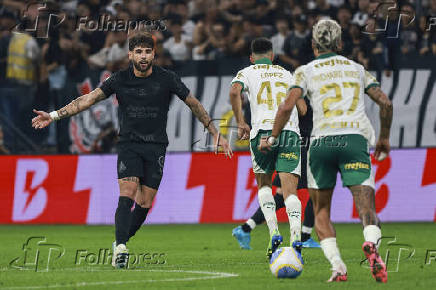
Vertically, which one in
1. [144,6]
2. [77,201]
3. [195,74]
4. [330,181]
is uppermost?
[144,6]

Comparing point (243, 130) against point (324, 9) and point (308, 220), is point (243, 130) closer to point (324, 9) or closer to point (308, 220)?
point (308, 220)

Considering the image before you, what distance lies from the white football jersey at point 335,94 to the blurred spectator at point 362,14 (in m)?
10.9

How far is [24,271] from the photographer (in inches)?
381

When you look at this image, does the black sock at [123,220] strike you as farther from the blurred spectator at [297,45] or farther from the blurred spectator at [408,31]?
the blurred spectator at [408,31]

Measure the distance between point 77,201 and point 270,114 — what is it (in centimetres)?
784

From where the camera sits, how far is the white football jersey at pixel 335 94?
8.09m

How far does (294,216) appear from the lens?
1038 centimetres

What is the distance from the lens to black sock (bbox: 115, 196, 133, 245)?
9797mm

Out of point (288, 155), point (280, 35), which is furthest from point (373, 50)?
point (288, 155)

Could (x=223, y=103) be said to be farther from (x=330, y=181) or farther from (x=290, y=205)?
(x=330, y=181)

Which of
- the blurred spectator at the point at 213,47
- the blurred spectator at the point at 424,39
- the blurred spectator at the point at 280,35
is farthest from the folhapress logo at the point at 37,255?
the blurred spectator at the point at 424,39

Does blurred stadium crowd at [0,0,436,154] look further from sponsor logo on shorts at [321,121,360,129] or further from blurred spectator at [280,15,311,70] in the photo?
sponsor logo on shorts at [321,121,360,129]

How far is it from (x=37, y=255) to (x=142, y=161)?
225 centimetres

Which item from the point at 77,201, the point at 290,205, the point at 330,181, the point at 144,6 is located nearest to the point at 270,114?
the point at 290,205
